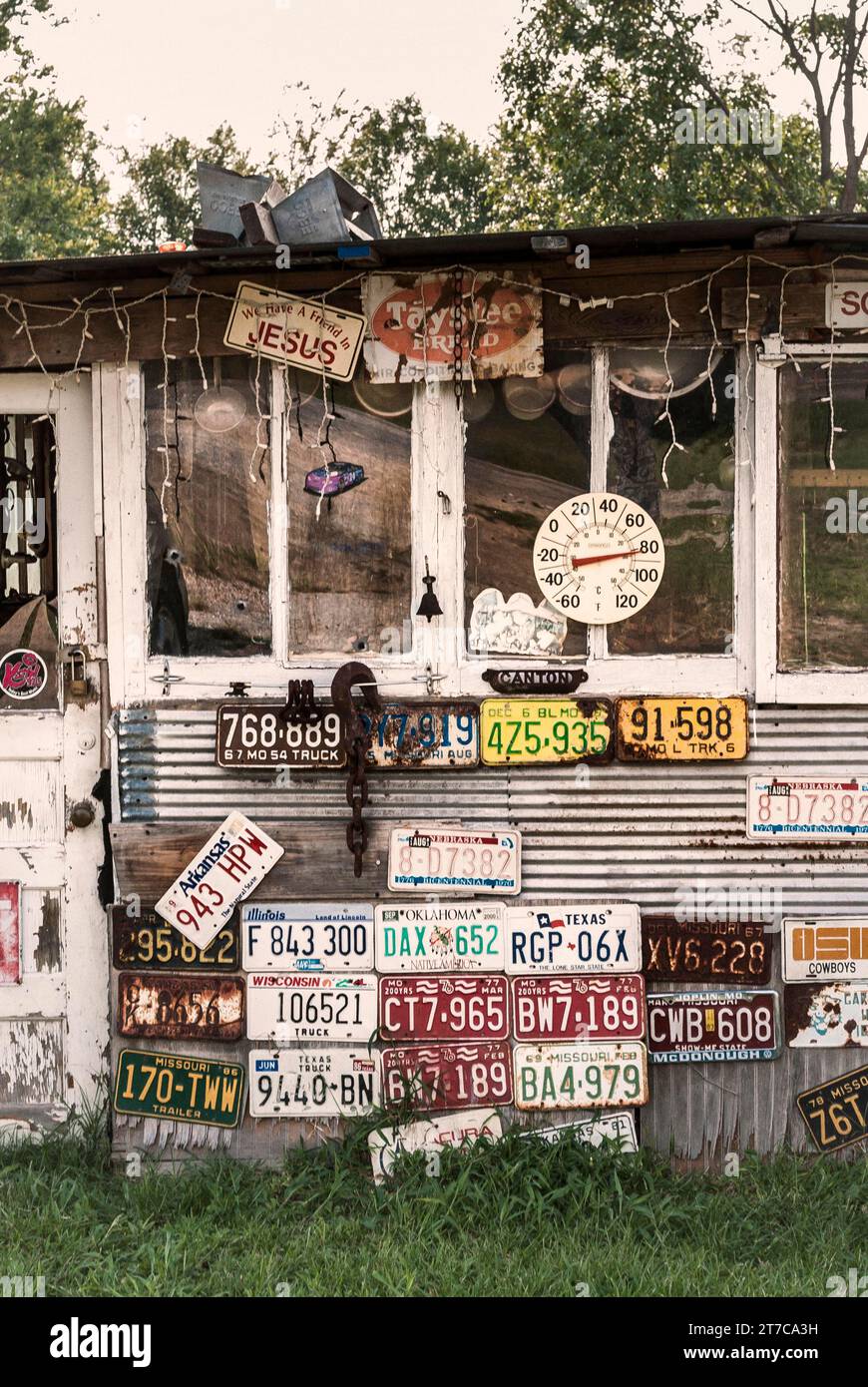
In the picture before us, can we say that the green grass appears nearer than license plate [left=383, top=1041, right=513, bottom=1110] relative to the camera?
Yes

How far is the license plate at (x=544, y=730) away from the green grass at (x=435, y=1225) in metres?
1.32

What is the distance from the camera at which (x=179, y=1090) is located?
4.74 m

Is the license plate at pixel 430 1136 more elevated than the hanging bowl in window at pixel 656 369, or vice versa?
the hanging bowl in window at pixel 656 369

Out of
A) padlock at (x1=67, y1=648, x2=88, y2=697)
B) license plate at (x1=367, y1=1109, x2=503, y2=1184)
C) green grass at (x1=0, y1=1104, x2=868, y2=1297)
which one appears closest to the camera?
green grass at (x1=0, y1=1104, x2=868, y2=1297)

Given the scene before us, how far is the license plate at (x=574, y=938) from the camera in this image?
470 cm

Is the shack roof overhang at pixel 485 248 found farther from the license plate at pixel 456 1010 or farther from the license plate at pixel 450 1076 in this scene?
the license plate at pixel 450 1076

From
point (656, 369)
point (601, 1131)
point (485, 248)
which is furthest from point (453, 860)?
point (485, 248)

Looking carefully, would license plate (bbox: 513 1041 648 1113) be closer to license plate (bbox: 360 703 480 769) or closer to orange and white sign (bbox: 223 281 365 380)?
license plate (bbox: 360 703 480 769)

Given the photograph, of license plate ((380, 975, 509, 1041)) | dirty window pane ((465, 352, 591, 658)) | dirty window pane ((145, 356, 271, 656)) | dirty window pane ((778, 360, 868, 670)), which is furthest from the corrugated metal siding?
dirty window pane ((145, 356, 271, 656))

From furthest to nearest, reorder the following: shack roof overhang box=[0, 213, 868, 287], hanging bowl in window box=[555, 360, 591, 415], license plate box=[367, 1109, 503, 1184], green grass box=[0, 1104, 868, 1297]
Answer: hanging bowl in window box=[555, 360, 591, 415] < license plate box=[367, 1109, 503, 1184] < shack roof overhang box=[0, 213, 868, 287] < green grass box=[0, 1104, 868, 1297]

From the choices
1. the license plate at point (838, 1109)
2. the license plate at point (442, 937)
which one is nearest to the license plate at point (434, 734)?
the license plate at point (442, 937)

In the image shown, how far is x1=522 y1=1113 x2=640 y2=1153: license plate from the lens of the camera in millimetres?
4656

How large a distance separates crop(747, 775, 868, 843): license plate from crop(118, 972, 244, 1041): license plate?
196 centimetres

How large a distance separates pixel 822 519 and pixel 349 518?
1.68 m
